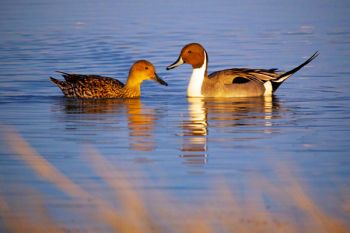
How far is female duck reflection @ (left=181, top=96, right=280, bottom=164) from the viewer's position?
10.1 metres

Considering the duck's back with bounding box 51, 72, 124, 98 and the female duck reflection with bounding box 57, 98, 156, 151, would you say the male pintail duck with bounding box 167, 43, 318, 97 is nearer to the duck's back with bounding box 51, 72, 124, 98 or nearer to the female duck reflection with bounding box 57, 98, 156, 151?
the female duck reflection with bounding box 57, 98, 156, 151

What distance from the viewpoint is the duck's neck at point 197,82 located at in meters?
14.4

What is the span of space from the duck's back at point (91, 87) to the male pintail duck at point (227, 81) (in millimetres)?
1056

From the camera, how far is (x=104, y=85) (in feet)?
46.2

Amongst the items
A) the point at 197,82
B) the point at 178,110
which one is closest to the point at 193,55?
the point at 197,82

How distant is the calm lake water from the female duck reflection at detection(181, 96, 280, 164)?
0.02 metres

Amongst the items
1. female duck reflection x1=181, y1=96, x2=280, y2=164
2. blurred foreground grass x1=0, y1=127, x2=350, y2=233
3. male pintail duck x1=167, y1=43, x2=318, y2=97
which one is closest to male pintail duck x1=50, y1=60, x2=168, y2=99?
male pintail duck x1=167, y1=43, x2=318, y2=97

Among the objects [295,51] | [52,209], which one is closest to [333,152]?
[52,209]

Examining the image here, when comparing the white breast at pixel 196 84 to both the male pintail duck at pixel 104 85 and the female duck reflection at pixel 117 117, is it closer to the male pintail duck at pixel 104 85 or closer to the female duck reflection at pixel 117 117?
the male pintail duck at pixel 104 85

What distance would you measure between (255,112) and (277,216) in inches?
227

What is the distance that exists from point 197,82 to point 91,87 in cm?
152

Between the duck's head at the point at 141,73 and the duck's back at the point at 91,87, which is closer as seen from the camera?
the duck's back at the point at 91,87

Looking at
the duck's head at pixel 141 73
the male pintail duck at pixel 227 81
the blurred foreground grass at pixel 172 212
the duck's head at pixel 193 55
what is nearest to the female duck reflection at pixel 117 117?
the duck's head at pixel 141 73

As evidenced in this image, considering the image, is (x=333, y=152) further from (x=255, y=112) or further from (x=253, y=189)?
(x=255, y=112)
